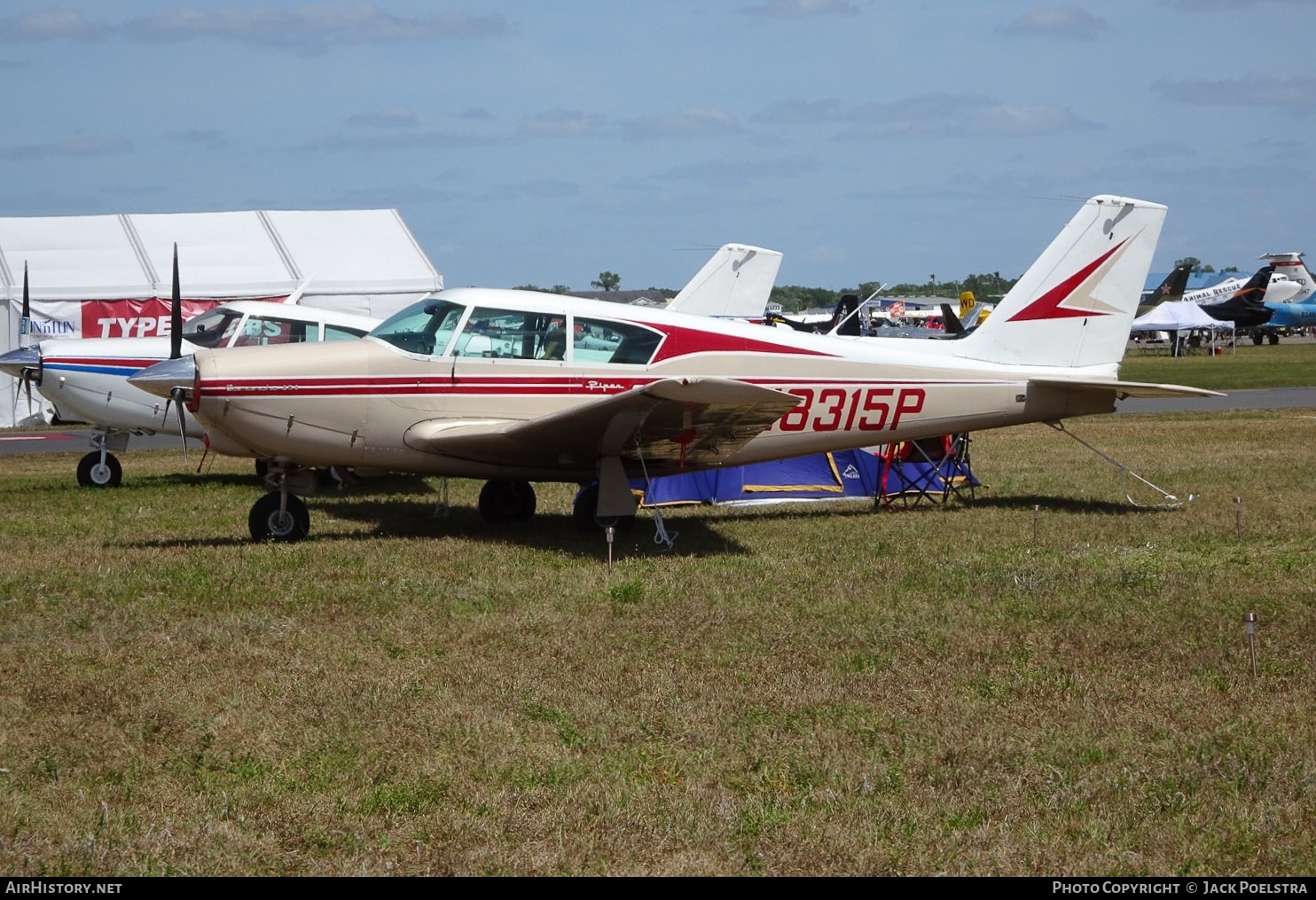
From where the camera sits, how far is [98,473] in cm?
1555

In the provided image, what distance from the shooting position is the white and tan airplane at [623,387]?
10.3 meters

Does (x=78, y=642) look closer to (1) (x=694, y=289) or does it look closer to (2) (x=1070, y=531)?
(2) (x=1070, y=531)

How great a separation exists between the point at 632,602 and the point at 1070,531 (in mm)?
4536

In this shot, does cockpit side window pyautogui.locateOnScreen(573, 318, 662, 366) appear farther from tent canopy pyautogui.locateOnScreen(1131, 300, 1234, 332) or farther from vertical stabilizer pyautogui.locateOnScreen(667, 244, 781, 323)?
tent canopy pyautogui.locateOnScreen(1131, 300, 1234, 332)

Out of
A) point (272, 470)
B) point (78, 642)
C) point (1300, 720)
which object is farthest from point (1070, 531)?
point (78, 642)

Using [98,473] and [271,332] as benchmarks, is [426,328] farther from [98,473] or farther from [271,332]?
[98,473]

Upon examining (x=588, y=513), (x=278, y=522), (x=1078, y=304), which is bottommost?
(x=278, y=522)

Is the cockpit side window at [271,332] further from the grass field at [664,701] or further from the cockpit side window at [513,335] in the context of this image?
the cockpit side window at [513,335]

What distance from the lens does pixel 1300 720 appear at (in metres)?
5.66

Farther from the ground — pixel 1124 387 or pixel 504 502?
pixel 1124 387

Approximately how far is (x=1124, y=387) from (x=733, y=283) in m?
9.34

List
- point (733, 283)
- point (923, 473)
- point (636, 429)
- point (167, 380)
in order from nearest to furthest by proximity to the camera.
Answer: point (167, 380)
point (636, 429)
point (923, 473)
point (733, 283)

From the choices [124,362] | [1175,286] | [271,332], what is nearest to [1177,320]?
[1175,286]

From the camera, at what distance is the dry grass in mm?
4449
